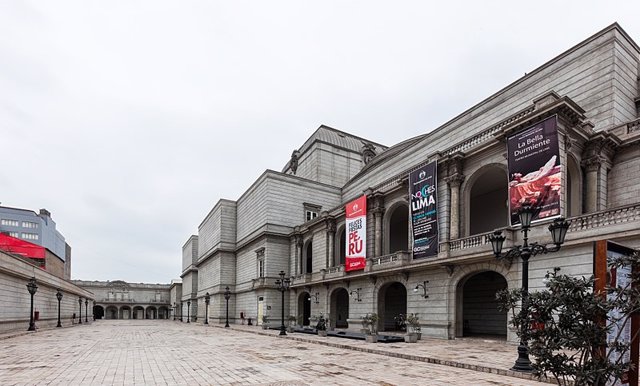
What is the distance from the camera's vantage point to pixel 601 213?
1437cm

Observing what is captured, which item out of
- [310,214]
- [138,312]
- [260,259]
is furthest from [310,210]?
[138,312]

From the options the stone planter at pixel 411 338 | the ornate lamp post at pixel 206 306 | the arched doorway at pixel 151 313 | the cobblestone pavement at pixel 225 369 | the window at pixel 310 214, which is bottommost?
the arched doorway at pixel 151 313

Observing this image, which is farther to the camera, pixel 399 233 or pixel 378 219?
pixel 399 233

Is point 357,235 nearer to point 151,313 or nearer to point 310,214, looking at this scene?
point 310,214

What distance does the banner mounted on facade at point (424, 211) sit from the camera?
21625 millimetres

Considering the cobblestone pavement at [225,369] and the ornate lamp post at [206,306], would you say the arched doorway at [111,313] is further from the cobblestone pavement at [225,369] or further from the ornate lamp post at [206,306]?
the cobblestone pavement at [225,369]

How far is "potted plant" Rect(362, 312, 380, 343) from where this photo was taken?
1926cm

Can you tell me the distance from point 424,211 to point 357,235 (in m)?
7.05

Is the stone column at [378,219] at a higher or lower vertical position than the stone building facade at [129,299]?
higher

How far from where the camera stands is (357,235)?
28.2 m

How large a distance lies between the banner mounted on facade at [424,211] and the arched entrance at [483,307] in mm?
3417

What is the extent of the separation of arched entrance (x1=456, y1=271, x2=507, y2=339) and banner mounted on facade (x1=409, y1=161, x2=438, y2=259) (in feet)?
11.2

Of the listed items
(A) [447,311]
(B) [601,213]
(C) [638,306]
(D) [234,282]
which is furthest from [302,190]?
(C) [638,306]

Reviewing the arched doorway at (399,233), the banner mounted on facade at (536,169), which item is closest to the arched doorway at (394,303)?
the arched doorway at (399,233)
